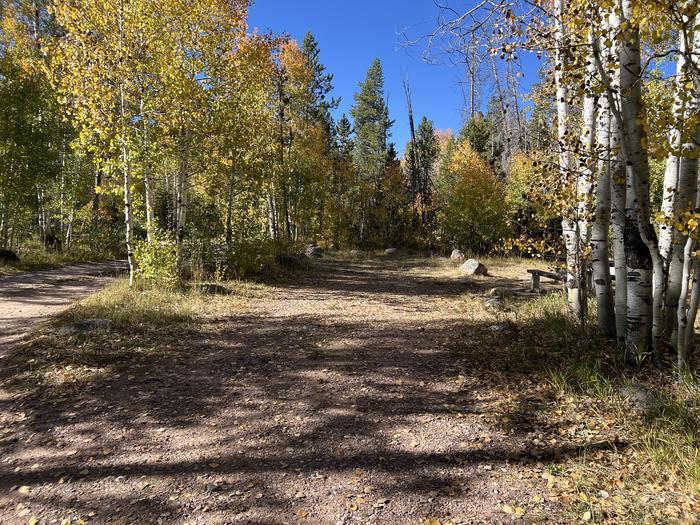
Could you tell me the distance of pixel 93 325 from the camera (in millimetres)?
6047

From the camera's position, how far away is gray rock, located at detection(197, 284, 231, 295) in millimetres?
9391

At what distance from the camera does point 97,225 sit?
1942 cm

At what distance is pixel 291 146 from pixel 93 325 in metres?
15.2

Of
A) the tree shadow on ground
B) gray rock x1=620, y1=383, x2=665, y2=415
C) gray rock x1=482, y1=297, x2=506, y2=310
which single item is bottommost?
the tree shadow on ground

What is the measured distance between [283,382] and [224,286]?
Result: 6.28 meters

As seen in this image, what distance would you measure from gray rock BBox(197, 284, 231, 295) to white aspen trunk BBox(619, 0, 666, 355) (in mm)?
8043

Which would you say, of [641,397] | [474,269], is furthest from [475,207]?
[641,397]

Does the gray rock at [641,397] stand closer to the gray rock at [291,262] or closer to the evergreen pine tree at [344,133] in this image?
the gray rock at [291,262]

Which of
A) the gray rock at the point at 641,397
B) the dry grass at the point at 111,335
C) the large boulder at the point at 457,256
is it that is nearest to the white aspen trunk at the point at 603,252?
the gray rock at the point at 641,397

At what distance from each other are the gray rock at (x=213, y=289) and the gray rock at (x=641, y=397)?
319 inches

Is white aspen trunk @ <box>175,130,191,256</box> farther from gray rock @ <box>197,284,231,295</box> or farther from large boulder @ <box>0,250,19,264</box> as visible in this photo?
large boulder @ <box>0,250,19,264</box>

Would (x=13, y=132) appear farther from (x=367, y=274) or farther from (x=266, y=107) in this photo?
(x=367, y=274)

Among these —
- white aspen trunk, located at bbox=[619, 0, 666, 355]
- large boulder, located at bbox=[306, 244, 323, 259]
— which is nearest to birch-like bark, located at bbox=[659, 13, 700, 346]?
white aspen trunk, located at bbox=[619, 0, 666, 355]

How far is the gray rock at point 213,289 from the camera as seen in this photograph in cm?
939
